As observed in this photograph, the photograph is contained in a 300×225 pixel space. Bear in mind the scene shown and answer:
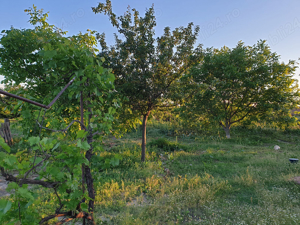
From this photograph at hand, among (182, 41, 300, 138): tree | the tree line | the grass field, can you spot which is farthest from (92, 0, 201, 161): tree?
(182, 41, 300, 138): tree

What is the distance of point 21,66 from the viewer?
2.47m

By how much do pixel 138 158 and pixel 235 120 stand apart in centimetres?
801

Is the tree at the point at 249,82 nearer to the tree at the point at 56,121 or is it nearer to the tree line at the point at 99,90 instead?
the tree line at the point at 99,90

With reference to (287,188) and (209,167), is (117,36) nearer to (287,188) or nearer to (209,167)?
(209,167)

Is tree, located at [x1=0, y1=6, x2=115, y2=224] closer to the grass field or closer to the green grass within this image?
the grass field

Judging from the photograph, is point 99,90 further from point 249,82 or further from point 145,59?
point 249,82

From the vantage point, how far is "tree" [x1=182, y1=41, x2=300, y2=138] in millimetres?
9703

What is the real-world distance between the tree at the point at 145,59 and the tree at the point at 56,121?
10.2ft

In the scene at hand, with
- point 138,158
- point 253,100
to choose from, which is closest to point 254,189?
point 138,158

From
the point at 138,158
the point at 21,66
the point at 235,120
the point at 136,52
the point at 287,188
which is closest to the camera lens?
the point at 21,66

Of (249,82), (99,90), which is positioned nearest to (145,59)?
(99,90)

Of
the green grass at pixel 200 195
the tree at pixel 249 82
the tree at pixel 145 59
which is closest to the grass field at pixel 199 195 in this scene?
the green grass at pixel 200 195

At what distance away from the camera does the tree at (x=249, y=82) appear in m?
9.70

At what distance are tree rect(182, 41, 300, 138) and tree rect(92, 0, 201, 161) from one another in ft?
11.6
